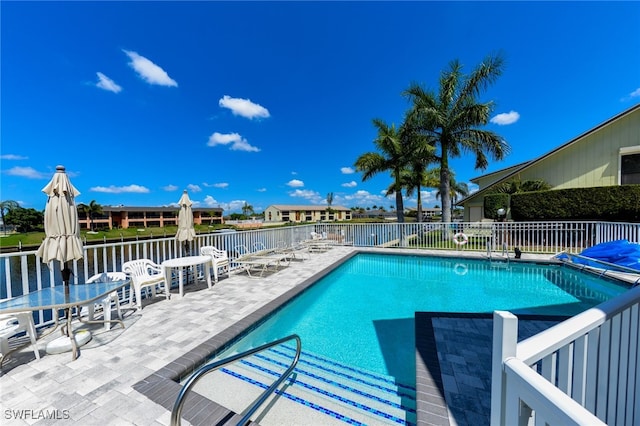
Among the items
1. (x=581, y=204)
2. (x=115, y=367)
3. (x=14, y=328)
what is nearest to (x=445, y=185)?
(x=581, y=204)

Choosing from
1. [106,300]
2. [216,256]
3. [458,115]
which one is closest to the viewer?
[106,300]

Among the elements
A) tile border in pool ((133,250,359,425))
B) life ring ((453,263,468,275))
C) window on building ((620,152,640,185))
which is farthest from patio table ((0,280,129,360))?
window on building ((620,152,640,185))

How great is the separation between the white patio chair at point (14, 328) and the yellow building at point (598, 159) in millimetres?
18935

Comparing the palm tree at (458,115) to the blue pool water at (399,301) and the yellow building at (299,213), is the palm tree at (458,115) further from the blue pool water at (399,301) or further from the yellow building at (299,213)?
the yellow building at (299,213)

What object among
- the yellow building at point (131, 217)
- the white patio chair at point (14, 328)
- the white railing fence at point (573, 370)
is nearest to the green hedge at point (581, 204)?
the white railing fence at point (573, 370)

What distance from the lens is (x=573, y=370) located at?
3.64 ft

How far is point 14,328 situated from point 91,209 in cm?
5869

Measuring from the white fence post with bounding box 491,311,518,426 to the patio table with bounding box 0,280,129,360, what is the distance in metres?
3.84

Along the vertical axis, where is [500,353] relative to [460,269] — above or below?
above

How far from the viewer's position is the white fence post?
0.88m

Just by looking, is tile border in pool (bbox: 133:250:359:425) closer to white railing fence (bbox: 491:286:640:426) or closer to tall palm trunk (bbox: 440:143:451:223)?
white railing fence (bbox: 491:286:640:426)

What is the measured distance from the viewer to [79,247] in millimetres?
3150

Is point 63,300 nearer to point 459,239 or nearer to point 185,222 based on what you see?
point 185,222

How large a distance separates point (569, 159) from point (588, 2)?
7.99m
